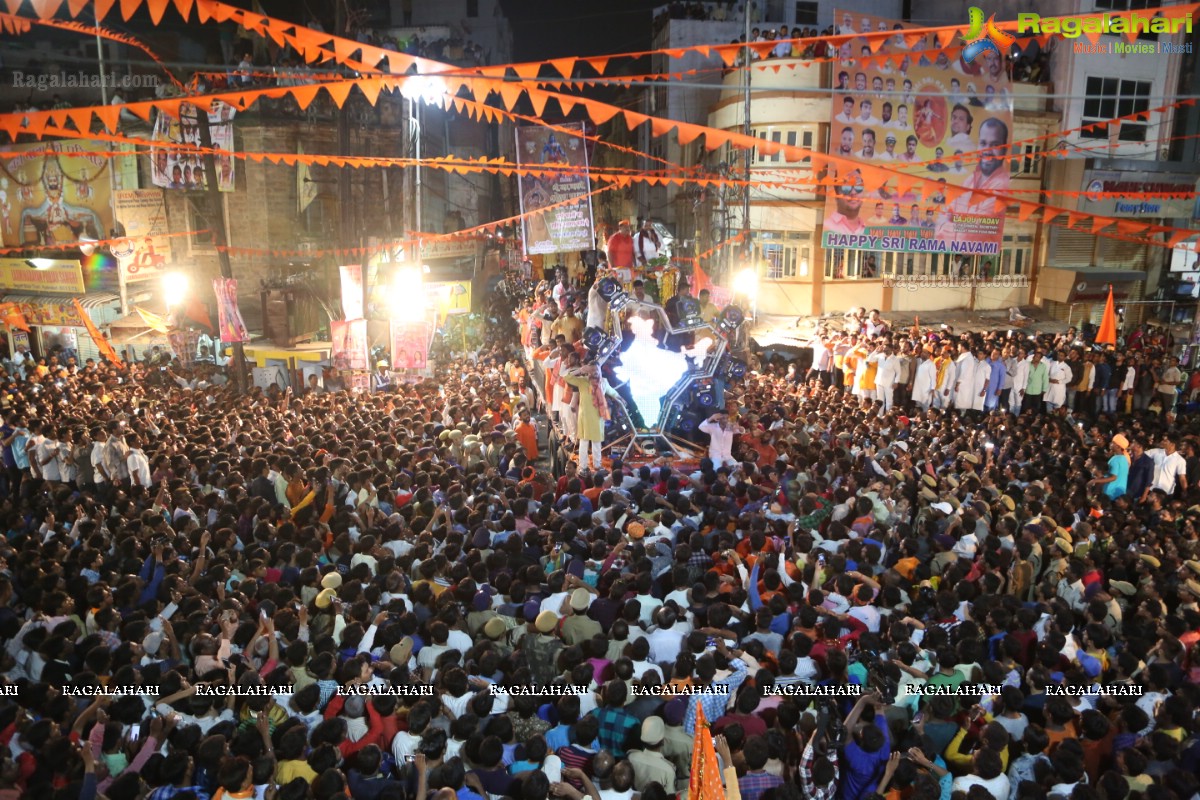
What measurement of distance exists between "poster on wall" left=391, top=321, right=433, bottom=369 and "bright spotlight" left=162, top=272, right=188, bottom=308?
8.31 metres

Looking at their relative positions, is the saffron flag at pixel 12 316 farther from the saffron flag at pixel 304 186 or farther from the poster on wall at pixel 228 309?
the saffron flag at pixel 304 186

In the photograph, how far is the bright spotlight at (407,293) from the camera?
59.4ft

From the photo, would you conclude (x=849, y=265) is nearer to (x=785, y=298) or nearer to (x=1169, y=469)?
(x=785, y=298)

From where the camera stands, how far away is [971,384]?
49.7ft

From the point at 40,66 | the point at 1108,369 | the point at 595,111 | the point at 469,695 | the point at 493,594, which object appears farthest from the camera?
the point at 40,66

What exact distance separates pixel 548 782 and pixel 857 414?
9280mm

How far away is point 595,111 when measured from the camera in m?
8.81

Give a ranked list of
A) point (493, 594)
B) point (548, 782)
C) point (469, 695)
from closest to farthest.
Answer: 1. point (548, 782)
2. point (469, 695)
3. point (493, 594)

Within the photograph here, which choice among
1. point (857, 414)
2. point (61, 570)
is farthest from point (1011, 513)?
point (61, 570)

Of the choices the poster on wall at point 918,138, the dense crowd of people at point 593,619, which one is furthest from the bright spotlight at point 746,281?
the dense crowd of people at point 593,619

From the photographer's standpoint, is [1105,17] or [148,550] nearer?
[148,550]

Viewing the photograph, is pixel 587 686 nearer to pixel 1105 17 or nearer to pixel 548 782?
pixel 548 782

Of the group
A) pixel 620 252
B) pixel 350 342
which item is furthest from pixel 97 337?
pixel 620 252

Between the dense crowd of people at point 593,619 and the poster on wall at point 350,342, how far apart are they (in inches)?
213
